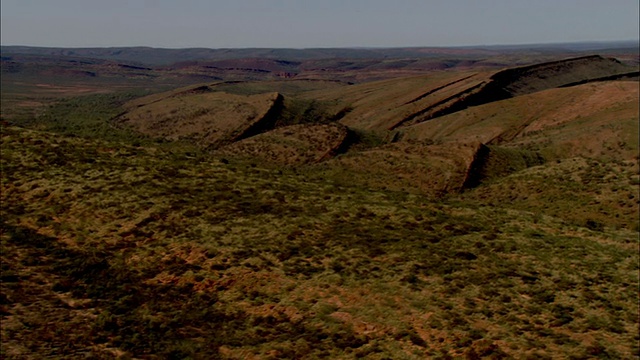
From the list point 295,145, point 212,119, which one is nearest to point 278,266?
point 295,145

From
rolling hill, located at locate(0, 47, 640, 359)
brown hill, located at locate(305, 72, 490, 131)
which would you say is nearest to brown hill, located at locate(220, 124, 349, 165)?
brown hill, located at locate(305, 72, 490, 131)

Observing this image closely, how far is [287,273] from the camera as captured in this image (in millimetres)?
28219

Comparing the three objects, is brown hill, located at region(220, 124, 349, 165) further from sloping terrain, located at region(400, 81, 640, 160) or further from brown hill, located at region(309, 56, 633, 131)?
brown hill, located at region(309, 56, 633, 131)

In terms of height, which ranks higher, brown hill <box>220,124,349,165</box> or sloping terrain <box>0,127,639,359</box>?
sloping terrain <box>0,127,639,359</box>

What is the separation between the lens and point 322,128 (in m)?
127

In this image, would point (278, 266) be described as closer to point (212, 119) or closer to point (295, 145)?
point (295, 145)

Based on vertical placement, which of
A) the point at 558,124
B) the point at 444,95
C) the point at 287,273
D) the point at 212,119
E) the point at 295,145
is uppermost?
the point at 444,95

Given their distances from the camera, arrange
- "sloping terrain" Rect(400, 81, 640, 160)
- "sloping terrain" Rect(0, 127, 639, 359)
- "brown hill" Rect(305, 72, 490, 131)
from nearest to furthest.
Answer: "sloping terrain" Rect(0, 127, 639, 359), "sloping terrain" Rect(400, 81, 640, 160), "brown hill" Rect(305, 72, 490, 131)

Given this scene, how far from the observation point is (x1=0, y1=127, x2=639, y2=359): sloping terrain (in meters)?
22.2

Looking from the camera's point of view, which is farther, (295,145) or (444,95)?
(444,95)

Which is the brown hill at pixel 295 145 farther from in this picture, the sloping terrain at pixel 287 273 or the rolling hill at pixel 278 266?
the sloping terrain at pixel 287 273

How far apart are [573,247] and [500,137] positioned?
91569 mm

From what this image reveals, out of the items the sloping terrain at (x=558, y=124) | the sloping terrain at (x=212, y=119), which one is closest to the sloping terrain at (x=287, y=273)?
the sloping terrain at (x=558, y=124)

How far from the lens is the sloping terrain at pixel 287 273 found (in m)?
22.2
